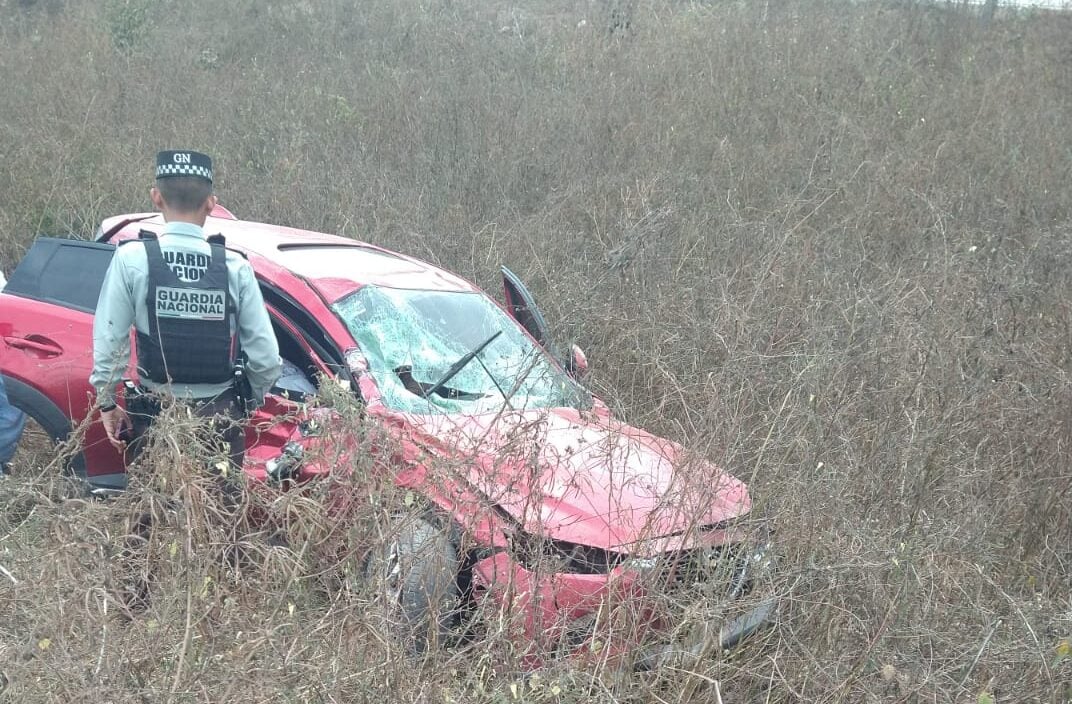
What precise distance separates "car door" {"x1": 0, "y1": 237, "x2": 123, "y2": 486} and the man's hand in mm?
356

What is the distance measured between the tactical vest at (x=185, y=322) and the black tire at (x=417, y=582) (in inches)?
43.3

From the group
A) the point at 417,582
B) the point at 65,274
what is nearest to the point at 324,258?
the point at 65,274

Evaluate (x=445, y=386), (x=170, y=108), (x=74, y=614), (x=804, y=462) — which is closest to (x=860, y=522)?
(x=804, y=462)

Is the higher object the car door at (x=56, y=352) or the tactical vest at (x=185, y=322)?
the tactical vest at (x=185, y=322)

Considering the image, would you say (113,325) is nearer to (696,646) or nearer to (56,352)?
(56,352)

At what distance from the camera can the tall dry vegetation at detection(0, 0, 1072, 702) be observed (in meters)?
3.12

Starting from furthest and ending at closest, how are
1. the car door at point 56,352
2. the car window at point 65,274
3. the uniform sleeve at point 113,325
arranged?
the car window at point 65,274 < the car door at point 56,352 < the uniform sleeve at point 113,325

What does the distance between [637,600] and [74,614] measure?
1.71 m

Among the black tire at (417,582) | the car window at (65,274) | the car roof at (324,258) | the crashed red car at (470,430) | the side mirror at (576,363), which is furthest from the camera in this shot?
the side mirror at (576,363)

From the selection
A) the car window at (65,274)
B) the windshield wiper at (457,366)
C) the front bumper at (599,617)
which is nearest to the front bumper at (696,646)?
the front bumper at (599,617)

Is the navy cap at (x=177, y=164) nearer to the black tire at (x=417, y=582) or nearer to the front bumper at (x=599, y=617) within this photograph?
the black tire at (x=417, y=582)

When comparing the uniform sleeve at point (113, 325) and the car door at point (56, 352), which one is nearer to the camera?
the uniform sleeve at point (113, 325)

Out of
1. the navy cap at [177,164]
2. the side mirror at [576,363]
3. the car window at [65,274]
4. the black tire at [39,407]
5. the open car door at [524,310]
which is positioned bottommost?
the black tire at [39,407]

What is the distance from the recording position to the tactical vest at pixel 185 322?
3656mm
